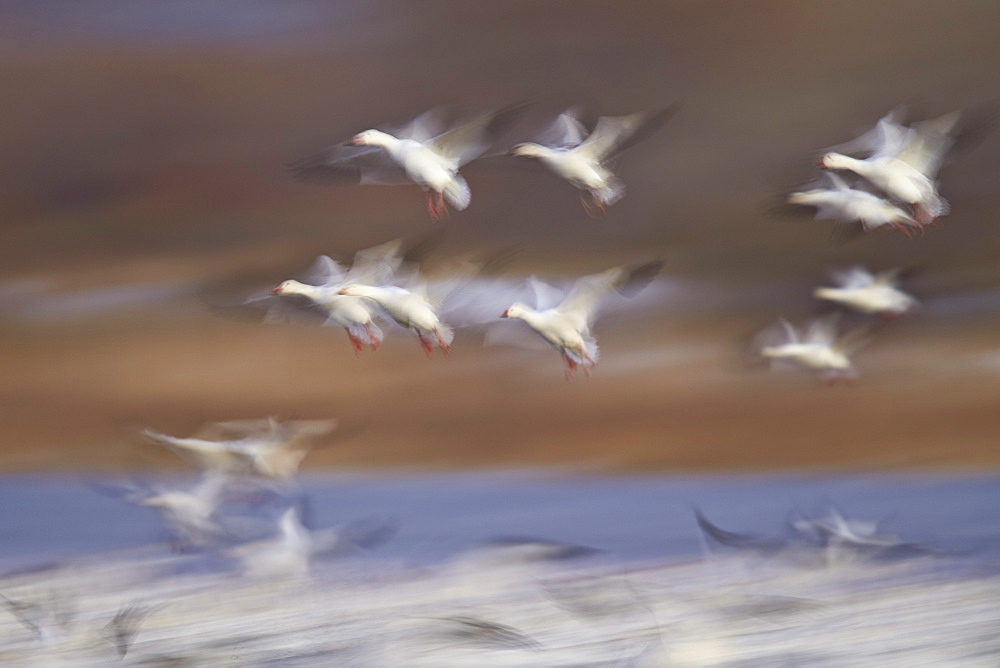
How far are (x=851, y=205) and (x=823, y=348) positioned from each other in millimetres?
158

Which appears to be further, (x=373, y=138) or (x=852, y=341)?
(x=852, y=341)

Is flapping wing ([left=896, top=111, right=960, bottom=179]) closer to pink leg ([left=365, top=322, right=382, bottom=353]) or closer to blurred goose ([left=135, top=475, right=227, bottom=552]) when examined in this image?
pink leg ([left=365, top=322, right=382, bottom=353])

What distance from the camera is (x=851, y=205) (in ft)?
3.31

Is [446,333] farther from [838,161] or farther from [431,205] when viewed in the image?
[838,161]

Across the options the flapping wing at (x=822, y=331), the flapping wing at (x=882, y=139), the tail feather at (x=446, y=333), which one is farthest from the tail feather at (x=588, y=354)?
the flapping wing at (x=882, y=139)

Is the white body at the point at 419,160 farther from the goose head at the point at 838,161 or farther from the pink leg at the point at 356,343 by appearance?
the goose head at the point at 838,161

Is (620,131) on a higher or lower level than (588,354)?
higher

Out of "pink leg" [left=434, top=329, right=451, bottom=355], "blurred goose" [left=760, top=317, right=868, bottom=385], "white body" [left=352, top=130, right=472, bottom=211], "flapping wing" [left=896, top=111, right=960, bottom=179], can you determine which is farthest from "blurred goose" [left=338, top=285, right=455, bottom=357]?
"flapping wing" [left=896, top=111, right=960, bottom=179]

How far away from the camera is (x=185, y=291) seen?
1.01 meters

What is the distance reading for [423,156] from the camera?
3.15ft

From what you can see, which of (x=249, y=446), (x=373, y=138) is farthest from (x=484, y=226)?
(x=249, y=446)

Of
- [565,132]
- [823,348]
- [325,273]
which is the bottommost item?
[823,348]

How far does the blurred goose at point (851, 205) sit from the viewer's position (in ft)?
3.30

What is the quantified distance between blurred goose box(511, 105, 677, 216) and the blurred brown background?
0.02 metres
